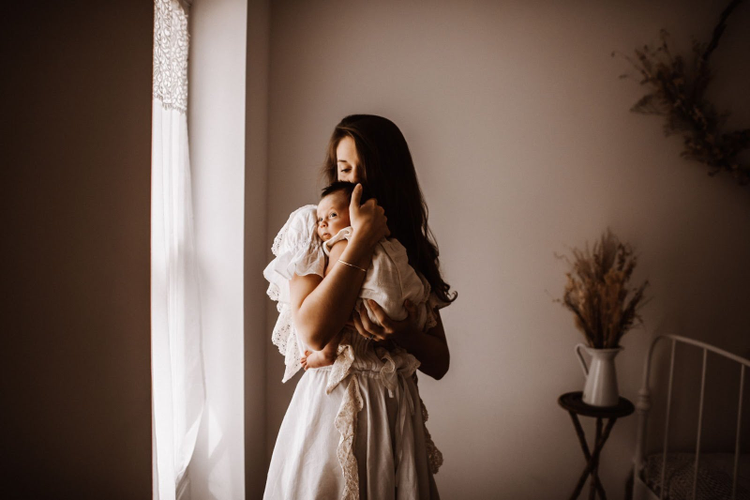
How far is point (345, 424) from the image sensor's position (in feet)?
3.38

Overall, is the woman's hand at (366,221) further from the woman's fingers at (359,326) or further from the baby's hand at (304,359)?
the baby's hand at (304,359)

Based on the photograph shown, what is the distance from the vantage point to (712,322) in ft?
7.16

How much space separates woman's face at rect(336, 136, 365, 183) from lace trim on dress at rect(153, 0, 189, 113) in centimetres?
59

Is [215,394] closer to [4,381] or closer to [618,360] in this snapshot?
[4,381]

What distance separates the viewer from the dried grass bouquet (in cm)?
193

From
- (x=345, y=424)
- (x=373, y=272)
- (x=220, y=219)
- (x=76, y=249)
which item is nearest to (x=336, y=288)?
(x=373, y=272)

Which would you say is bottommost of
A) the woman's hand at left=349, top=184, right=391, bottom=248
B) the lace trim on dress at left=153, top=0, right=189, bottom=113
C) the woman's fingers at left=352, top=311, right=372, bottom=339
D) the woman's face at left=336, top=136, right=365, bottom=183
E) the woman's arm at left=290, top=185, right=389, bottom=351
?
the woman's fingers at left=352, top=311, right=372, bottom=339

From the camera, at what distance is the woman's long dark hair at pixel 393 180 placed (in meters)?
1.13

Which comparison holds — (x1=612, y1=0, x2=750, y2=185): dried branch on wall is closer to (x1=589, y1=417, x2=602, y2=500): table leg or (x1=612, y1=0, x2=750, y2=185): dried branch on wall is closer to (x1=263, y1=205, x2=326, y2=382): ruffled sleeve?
(x1=589, y1=417, x2=602, y2=500): table leg

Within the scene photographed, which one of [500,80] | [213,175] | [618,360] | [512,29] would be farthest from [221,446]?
[512,29]

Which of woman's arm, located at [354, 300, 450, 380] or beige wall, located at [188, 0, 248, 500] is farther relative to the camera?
beige wall, located at [188, 0, 248, 500]

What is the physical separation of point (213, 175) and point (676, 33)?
2219 mm

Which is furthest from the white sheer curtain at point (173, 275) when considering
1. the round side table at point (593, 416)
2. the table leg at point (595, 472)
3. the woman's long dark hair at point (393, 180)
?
the table leg at point (595, 472)

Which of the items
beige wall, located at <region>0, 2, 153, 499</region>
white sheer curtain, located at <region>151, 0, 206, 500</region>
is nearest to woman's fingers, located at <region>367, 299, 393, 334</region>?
A: beige wall, located at <region>0, 2, 153, 499</region>
